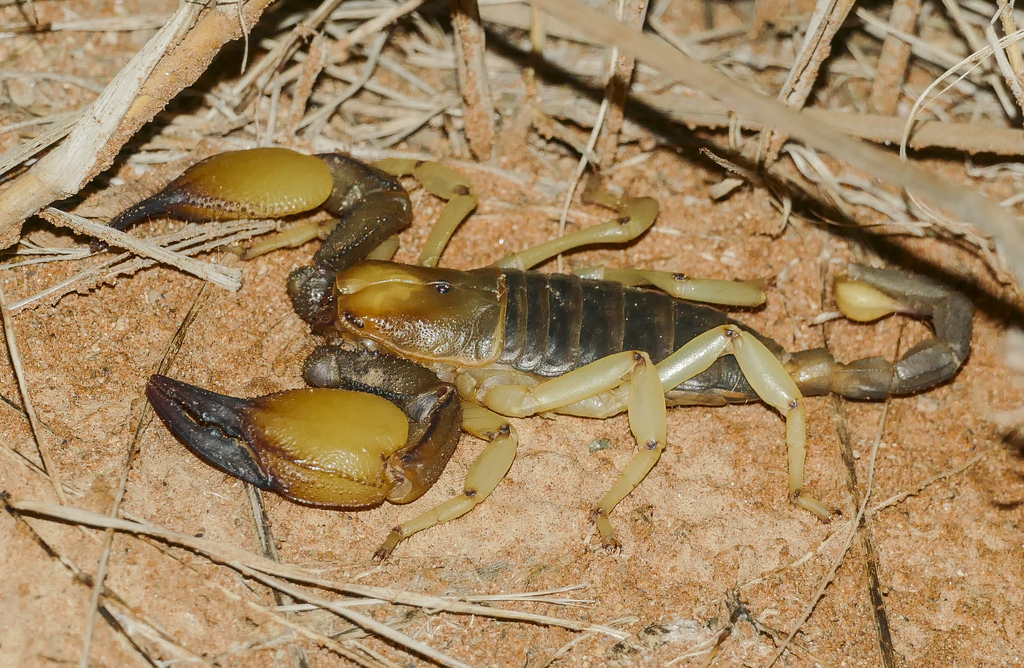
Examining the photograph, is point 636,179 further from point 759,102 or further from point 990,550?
point 990,550

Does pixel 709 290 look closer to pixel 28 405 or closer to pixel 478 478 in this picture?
pixel 478 478

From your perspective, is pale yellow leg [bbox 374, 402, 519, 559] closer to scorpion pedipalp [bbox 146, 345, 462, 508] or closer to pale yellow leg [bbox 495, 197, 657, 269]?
scorpion pedipalp [bbox 146, 345, 462, 508]

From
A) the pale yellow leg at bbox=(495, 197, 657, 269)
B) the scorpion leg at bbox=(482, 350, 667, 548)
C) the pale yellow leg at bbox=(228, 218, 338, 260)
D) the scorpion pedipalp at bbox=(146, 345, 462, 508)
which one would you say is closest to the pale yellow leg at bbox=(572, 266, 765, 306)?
the pale yellow leg at bbox=(495, 197, 657, 269)

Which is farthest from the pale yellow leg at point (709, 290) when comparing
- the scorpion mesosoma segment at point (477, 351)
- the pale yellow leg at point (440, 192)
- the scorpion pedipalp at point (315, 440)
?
the scorpion pedipalp at point (315, 440)

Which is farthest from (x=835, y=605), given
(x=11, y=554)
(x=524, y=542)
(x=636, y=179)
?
(x=11, y=554)

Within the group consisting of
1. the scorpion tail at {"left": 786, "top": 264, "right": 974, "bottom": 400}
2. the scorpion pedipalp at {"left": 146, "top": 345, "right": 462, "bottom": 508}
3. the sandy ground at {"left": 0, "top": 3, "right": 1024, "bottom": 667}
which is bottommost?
the sandy ground at {"left": 0, "top": 3, "right": 1024, "bottom": 667}

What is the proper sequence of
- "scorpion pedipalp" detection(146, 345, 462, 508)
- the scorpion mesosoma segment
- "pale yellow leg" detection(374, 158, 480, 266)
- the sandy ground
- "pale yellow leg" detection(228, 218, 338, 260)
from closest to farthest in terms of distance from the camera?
the sandy ground, "scorpion pedipalp" detection(146, 345, 462, 508), the scorpion mesosoma segment, "pale yellow leg" detection(228, 218, 338, 260), "pale yellow leg" detection(374, 158, 480, 266)

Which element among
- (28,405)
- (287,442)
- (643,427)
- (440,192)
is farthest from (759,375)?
(28,405)
